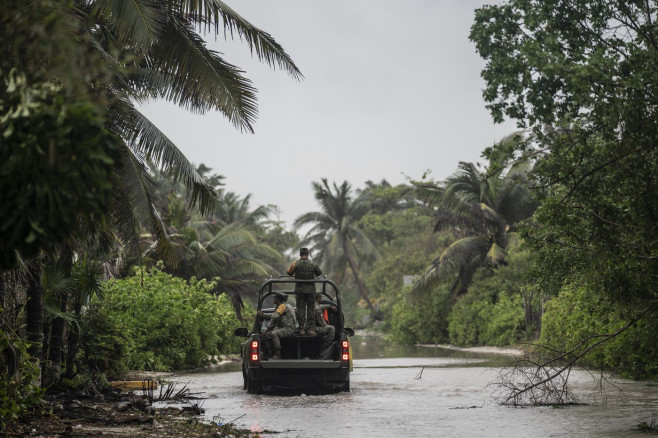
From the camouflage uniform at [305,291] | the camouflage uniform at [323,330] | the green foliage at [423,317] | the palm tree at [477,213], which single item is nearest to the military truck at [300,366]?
the camouflage uniform at [323,330]

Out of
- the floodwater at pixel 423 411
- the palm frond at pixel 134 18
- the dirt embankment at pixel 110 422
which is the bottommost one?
the floodwater at pixel 423 411

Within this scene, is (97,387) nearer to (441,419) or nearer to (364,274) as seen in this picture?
(441,419)

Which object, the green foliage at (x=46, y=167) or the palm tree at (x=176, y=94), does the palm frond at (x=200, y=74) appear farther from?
the green foliage at (x=46, y=167)

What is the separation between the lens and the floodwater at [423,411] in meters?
9.78

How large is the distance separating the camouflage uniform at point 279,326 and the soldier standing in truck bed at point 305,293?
0.17 metres

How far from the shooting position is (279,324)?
49.1ft

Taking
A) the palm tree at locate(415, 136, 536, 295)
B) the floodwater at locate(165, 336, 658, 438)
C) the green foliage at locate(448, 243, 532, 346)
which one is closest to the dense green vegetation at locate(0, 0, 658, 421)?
the floodwater at locate(165, 336, 658, 438)

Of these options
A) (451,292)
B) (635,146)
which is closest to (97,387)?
(635,146)

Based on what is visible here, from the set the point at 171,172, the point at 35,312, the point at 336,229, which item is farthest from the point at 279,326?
the point at 336,229

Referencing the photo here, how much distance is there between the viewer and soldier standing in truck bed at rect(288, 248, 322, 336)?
1481cm

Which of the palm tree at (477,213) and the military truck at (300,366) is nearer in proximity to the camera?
the military truck at (300,366)

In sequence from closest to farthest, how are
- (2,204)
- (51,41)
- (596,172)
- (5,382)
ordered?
(2,204), (51,41), (5,382), (596,172)

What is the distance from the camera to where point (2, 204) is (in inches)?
159

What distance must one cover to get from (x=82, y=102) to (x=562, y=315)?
67.3ft
